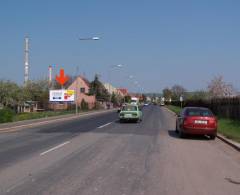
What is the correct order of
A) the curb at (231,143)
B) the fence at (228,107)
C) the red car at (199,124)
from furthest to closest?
the fence at (228,107) < the red car at (199,124) < the curb at (231,143)

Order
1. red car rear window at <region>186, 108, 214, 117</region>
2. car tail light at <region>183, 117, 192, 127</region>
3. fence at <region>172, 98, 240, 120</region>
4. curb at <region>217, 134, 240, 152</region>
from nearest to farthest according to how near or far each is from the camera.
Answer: curb at <region>217, 134, 240, 152</region> → car tail light at <region>183, 117, 192, 127</region> → red car rear window at <region>186, 108, 214, 117</region> → fence at <region>172, 98, 240, 120</region>

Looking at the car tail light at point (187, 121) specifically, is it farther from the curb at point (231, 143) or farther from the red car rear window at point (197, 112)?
the curb at point (231, 143)

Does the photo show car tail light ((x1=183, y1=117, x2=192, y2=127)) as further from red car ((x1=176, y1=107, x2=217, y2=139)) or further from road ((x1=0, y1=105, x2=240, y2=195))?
road ((x1=0, y1=105, x2=240, y2=195))

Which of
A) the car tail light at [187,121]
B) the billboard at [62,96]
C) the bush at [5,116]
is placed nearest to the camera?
the car tail light at [187,121]

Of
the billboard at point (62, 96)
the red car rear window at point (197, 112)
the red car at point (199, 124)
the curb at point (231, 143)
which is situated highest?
the billboard at point (62, 96)

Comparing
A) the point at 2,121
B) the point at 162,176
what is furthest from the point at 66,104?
the point at 162,176

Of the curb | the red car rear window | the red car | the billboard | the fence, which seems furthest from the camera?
the billboard

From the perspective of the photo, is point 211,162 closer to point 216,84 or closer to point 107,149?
point 107,149

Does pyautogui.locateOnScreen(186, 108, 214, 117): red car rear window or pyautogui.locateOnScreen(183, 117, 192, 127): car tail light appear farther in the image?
pyautogui.locateOnScreen(186, 108, 214, 117): red car rear window

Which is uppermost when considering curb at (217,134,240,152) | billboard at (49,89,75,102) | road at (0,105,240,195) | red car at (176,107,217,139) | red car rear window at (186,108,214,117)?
billboard at (49,89,75,102)

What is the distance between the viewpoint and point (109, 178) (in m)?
10.1

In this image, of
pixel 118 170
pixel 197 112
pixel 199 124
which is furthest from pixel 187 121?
pixel 118 170

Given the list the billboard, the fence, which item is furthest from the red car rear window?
the billboard

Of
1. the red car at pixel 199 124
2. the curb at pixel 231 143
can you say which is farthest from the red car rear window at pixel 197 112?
the curb at pixel 231 143
